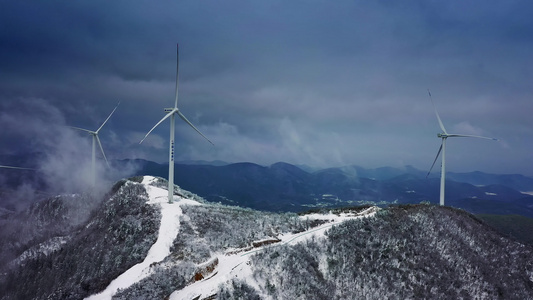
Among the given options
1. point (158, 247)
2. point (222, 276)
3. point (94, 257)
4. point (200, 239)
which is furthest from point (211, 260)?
point (94, 257)

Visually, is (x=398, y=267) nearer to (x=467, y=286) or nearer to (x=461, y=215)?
(x=467, y=286)

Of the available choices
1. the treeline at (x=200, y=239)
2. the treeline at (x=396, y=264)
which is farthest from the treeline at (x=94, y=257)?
the treeline at (x=396, y=264)

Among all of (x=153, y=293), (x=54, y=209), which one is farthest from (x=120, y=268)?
(x=54, y=209)

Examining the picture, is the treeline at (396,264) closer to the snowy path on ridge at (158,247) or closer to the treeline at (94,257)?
the snowy path on ridge at (158,247)

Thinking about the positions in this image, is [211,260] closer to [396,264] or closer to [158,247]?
[158,247]

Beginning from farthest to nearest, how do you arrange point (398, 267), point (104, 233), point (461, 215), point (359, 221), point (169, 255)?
1. point (461, 215)
2. point (104, 233)
3. point (359, 221)
4. point (169, 255)
5. point (398, 267)
